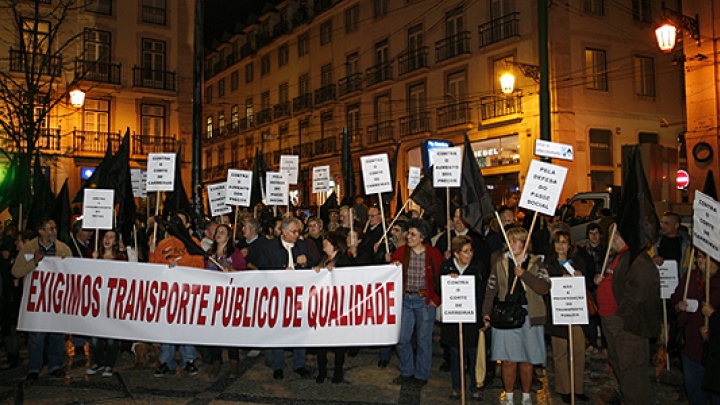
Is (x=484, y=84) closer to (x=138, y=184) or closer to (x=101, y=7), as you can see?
(x=138, y=184)

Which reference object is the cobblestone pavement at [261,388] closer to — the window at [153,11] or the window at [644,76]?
the window at [644,76]

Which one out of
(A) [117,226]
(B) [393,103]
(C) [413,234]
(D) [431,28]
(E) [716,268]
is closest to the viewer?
(E) [716,268]

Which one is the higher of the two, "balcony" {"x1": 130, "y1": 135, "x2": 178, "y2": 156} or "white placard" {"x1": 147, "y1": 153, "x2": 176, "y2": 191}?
"balcony" {"x1": 130, "y1": 135, "x2": 178, "y2": 156}

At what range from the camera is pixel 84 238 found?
33.1ft

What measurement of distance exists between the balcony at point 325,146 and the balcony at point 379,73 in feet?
16.2

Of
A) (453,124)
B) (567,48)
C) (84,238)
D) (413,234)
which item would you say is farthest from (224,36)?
(413,234)

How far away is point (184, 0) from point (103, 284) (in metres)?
28.3

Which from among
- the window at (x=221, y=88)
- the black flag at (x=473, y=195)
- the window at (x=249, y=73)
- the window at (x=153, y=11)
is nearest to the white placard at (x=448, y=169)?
the black flag at (x=473, y=195)

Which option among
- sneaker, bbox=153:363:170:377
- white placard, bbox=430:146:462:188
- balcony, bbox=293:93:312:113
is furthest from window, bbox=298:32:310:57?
sneaker, bbox=153:363:170:377

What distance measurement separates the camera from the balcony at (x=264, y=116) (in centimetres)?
4631

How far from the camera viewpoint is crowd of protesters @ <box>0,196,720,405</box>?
6301 millimetres

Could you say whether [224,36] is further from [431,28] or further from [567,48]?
[567,48]

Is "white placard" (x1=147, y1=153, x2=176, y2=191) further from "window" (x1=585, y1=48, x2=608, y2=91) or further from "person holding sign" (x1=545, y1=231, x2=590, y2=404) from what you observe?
"window" (x1=585, y1=48, x2=608, y2=91)

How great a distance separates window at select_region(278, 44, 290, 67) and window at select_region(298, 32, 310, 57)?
1684 mm
